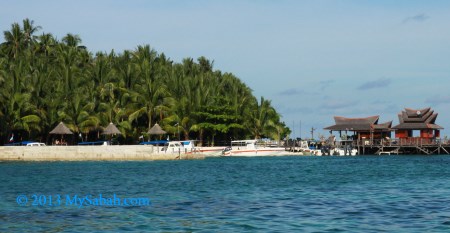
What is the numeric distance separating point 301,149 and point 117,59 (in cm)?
3552

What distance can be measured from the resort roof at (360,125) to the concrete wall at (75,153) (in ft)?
148

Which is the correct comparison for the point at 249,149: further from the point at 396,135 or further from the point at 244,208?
the point at 244,208

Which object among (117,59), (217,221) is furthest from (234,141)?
(217,221)

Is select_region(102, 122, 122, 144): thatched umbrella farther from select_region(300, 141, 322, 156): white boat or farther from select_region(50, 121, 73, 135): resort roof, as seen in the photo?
select_region(300, 141, 322, 156): white boat

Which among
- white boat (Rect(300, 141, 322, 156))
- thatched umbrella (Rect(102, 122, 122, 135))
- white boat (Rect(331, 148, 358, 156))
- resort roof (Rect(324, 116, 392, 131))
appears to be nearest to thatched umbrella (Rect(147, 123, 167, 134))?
thatched umbrella (Rect(102, 122, 122, 135))

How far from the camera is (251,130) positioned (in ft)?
378

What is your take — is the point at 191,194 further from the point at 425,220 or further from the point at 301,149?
the point at 301,149

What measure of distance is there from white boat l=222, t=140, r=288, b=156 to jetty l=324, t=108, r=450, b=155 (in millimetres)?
17807

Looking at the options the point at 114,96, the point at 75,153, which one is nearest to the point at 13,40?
the point at 114,96

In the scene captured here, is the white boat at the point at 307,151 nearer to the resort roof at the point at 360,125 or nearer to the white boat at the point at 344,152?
the white boat at the point at 344,152

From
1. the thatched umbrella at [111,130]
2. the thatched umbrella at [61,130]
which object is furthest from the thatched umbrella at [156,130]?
the thatched umbrella at [61,130]

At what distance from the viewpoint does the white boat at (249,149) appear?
334 ft

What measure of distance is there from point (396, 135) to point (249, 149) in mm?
29268

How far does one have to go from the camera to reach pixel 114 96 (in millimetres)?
98562
